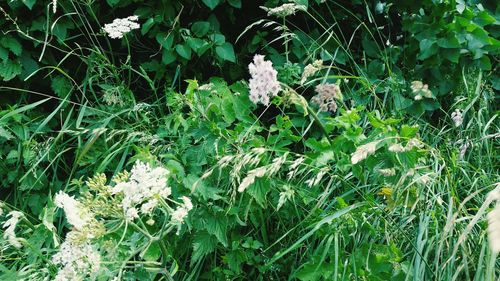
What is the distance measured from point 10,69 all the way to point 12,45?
107 millimetres

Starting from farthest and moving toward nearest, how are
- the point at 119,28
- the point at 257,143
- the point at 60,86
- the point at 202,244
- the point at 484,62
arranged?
the point at 60,86
the point at 484,62
the point at 119,28
the point at 257,143
the point at 202,244

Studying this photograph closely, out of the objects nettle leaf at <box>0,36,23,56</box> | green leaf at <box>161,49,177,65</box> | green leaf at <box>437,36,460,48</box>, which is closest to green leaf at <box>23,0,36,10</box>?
nettle leaf at <box>0,36,23,56</box>

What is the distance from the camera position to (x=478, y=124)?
10.1 feet

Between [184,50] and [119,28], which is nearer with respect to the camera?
[119,28]

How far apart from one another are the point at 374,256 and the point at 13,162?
1.71 m

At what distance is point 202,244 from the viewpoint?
2348 millimetres

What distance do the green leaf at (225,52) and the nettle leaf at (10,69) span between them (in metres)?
0.90

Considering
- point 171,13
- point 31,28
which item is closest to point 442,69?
point 171,13

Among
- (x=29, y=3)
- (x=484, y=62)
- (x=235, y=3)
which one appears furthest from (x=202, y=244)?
(x=484, y=62)

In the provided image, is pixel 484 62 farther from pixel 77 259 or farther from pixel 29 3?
pixel 77 259

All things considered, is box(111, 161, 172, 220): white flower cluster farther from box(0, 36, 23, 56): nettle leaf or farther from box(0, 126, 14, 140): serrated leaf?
box(0, 36, 23, 56): nettle leaf

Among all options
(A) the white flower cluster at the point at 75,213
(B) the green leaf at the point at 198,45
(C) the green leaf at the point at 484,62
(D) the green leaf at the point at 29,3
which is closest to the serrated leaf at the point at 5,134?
(D) the green leaf at the point at 29,3

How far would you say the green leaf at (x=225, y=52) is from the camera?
331 centimetres

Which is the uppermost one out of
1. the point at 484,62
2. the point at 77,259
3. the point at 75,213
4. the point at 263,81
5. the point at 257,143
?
the point at 263,81
